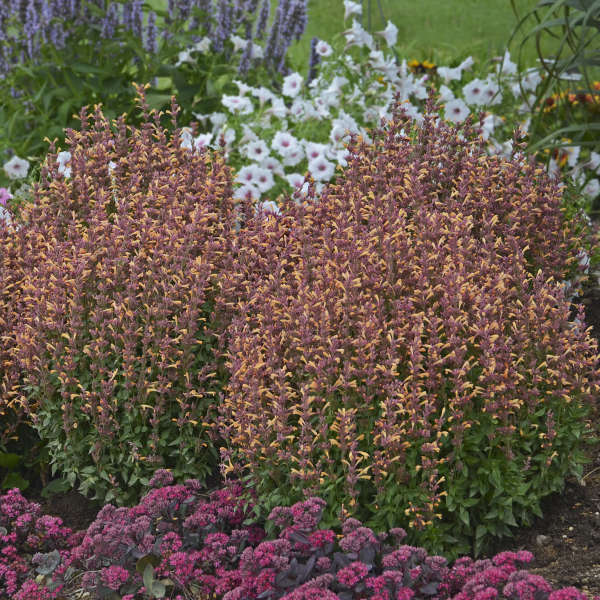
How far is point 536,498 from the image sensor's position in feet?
9.68

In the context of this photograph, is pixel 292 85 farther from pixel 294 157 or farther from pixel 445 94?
pixel 445 94

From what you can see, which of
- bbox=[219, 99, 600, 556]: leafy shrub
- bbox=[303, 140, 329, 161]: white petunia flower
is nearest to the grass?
bbox=[303, 140, 329, 161]: white petunia flower

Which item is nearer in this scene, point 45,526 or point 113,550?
point 113,550

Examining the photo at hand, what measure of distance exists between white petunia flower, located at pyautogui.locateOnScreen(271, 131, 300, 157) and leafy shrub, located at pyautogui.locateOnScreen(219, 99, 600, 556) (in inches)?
86.7

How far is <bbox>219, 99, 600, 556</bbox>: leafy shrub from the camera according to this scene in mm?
2809

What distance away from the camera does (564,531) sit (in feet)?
10.1

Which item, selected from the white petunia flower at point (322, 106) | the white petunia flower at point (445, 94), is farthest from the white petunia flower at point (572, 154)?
the white petunia flower at point (322, 106)

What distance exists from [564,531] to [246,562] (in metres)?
1.17

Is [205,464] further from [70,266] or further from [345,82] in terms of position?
[345,82]

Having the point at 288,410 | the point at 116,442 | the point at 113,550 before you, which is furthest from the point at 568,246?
the point at 113,550

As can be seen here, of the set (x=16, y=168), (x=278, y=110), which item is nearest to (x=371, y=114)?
(x=278, y=110)

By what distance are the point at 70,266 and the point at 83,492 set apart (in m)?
0.87

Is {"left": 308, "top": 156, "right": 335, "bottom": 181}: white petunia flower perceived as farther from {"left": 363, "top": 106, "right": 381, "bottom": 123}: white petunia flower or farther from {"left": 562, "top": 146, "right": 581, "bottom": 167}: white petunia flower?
{"left": 562, "top": 146, "right": 581, "bottom": 167}: white petunia flower

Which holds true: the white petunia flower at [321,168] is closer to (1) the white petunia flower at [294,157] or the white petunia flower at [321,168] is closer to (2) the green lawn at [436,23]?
(1) the white petunia flower at [294,157]
